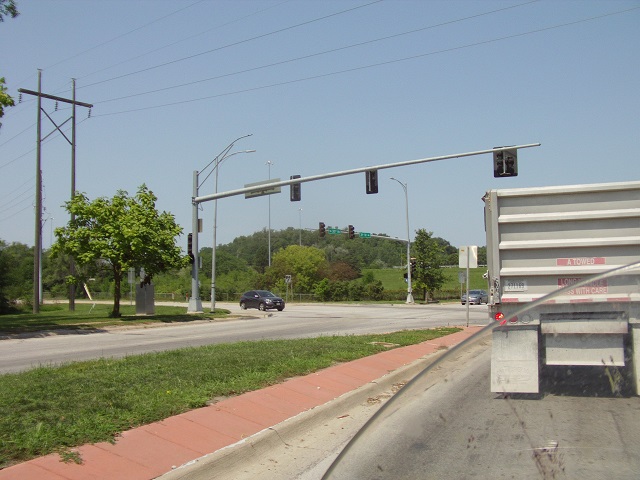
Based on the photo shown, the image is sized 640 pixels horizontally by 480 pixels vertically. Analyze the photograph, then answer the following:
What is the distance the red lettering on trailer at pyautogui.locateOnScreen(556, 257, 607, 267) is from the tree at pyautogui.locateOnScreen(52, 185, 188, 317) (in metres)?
22.3

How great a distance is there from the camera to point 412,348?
13828 millimetres

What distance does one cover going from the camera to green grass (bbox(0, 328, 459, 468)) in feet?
17.9

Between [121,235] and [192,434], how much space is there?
2344cm

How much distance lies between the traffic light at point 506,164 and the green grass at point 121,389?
1275 centimetres

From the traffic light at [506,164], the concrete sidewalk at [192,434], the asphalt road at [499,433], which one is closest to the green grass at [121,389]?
the concrete sidewalk at [192,434]

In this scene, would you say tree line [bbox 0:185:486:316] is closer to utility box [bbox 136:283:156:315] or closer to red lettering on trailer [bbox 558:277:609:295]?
utility box [bbox 136:283:156:315]

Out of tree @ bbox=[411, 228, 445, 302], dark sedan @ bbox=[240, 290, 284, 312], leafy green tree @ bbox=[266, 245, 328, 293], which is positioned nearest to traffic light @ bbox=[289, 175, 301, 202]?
dark sedan @ bbox=[240, 290, 284, 312]

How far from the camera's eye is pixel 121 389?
7.45m

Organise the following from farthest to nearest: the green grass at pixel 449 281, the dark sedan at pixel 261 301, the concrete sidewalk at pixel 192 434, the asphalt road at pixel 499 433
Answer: the green grass at pixel 449 281 < the dark sedan at pixel 261 301 < the concrete sidewalk at pixel 192 434 < the asphalt road at pixel 499 433

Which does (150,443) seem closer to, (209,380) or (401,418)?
(209,380)

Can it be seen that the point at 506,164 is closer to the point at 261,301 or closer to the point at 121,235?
the point at 121,235

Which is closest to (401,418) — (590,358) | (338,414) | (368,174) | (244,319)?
(590,358)

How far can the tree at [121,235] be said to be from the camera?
2802 centimetres

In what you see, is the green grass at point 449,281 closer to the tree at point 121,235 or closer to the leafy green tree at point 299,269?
the leafy green tree at point 299,269
